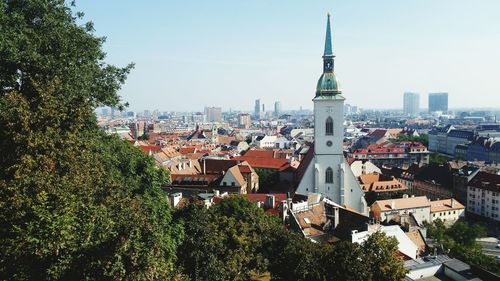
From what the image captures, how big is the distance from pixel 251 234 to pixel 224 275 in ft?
24.6

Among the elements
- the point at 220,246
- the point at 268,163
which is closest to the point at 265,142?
the point at 268,163

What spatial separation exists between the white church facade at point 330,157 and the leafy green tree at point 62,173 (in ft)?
87.5

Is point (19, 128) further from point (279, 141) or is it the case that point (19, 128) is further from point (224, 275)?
point (279, 141)

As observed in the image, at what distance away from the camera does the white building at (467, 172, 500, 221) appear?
64.8 meters

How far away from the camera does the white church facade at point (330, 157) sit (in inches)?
1965

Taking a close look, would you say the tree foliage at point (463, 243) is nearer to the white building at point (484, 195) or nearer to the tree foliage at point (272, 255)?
the white building at point (484, 195)

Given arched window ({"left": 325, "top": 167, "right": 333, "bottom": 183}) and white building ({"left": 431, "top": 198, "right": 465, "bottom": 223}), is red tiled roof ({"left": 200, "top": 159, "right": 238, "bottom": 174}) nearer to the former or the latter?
arched window ({"left": 325, "top": 167, "right": 333, "bottom": 183})

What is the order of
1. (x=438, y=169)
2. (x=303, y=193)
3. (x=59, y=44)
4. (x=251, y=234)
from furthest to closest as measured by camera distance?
(x=438, y=169) < (x=303, y=193) < (x=251, y=234) < (x=59, y=44)

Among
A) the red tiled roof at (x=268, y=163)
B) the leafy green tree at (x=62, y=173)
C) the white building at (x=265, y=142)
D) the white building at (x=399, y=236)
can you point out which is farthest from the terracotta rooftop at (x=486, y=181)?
the white building at (x=265, y=142)

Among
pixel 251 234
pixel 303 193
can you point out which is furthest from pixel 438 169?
pixel 251 234

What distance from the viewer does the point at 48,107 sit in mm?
17750

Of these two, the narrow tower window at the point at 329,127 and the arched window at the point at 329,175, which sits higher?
the narrow tower window at the point at 329,127

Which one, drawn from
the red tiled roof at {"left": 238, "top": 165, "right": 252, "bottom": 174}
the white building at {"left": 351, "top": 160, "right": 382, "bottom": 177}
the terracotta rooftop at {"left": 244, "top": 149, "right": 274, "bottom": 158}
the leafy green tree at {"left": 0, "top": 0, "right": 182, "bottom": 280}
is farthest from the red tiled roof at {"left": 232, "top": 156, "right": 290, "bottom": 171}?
the leafy green tree at {"left": 0, "top": 0, "right": 182, "bottom": 280}

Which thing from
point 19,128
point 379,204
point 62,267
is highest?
point 19,128
